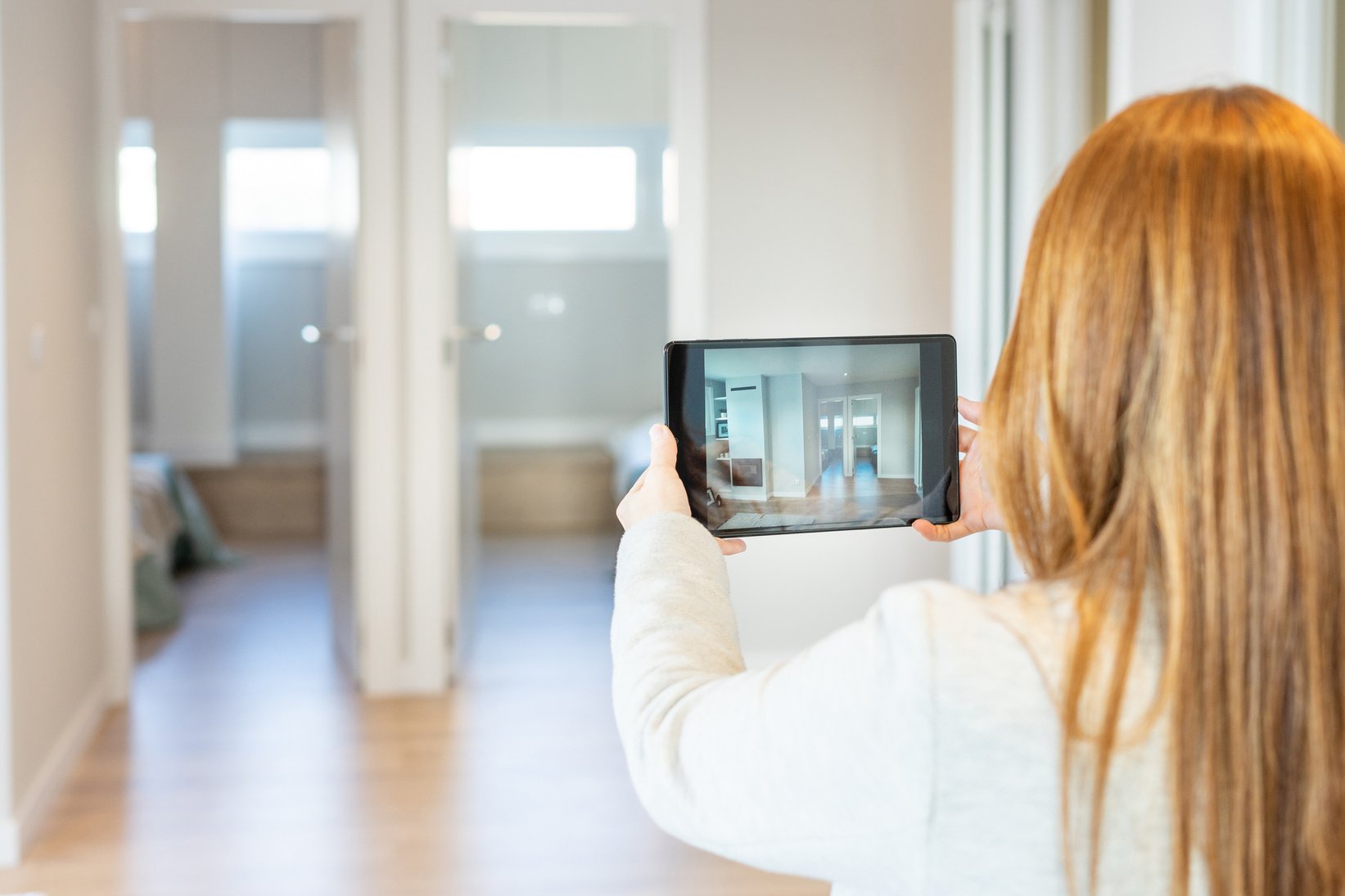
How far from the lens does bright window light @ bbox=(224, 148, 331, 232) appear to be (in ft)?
21.2

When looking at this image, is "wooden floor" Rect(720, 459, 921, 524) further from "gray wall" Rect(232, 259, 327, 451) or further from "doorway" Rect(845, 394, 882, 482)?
"gray wall" Rect(232, 259, 327, 451)

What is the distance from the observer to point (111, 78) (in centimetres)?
335

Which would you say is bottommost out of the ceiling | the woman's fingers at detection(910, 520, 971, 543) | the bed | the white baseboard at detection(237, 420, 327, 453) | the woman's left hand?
the bed

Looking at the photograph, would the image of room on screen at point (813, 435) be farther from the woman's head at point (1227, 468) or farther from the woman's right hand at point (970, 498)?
the woman's head at point (1227, 468)

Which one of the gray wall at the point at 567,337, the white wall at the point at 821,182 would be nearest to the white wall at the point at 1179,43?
the white wall at the point at 821,182

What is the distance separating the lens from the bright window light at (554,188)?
634cm

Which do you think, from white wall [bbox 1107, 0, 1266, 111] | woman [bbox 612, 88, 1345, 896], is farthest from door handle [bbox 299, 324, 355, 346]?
woman [bbox 612, 88, 1345, 896]

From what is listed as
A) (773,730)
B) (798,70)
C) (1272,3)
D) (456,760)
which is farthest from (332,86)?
(773,730)

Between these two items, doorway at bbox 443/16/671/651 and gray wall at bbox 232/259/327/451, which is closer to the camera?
doorway at bbox 443/16/671/651

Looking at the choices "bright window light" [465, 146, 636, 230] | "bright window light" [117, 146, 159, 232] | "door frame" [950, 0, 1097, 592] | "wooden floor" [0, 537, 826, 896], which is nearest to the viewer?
"wooden floor" [0, 537, 826, 896]

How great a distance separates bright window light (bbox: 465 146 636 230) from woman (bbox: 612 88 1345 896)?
19.3 feet

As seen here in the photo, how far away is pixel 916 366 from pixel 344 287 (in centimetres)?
281

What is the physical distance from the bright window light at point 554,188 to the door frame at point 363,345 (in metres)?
2.85

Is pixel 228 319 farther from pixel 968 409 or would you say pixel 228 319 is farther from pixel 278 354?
pixel 968 409
